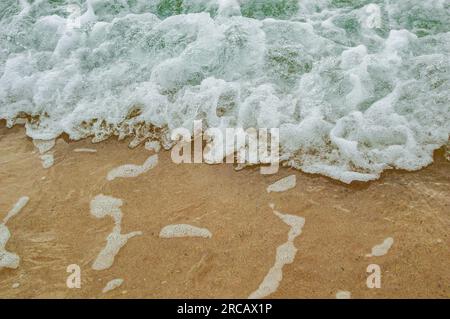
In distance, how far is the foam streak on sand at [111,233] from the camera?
3.36 m

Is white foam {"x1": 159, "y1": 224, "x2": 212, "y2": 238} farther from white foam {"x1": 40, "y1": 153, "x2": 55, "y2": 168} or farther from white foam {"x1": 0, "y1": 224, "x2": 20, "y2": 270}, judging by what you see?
white foam {"x1": 40, "y1": 153, "x2": 55, "y2": 168}

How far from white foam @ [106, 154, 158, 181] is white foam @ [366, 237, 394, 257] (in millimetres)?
2094

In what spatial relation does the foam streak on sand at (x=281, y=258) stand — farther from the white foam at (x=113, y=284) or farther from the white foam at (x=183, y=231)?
the white foam at (x=113, y=284)

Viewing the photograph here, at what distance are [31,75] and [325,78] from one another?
11.7 ft

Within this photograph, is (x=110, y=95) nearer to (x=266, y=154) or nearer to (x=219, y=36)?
(x=219, y=36)

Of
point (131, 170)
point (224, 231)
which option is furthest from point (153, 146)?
point (224, 231)

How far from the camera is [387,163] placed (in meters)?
3.81

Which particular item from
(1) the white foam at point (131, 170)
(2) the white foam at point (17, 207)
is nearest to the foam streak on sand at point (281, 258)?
(1) the white foam at point (131, 170)

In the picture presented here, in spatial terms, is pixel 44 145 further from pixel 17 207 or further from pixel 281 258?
pixel 281 258

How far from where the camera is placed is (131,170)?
162 inches

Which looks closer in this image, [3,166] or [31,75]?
[3,166]

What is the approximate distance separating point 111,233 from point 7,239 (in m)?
0.89
